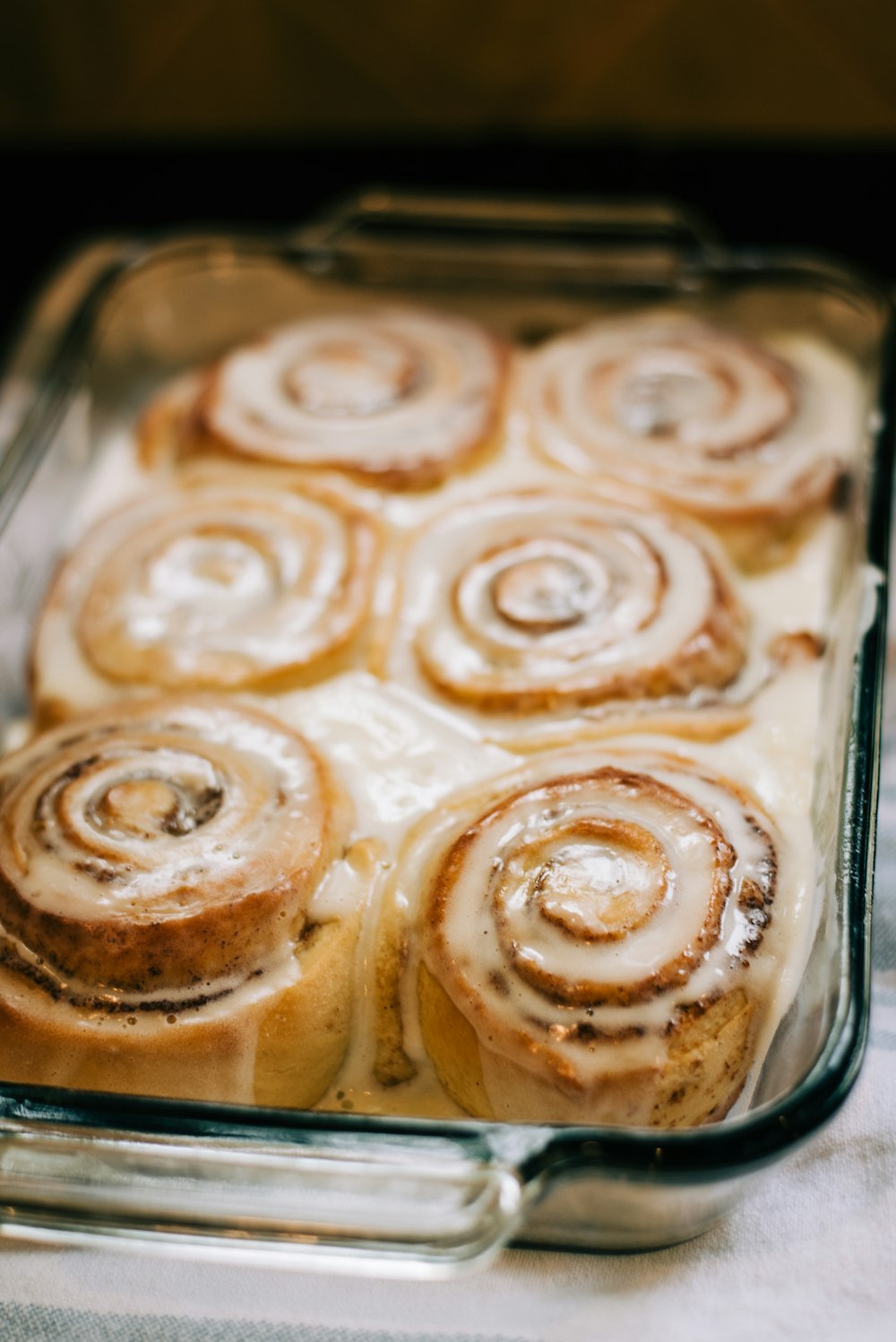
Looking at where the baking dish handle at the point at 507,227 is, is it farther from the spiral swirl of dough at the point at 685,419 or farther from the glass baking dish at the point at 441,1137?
the spiral swirl of dough at the point at 685,419

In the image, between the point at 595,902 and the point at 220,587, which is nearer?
the point at 595,902

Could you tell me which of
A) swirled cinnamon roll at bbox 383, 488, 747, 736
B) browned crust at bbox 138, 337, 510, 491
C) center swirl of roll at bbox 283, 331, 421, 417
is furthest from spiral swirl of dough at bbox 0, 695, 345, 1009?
center swirl of roll at bbox 283, 331, 421, 417

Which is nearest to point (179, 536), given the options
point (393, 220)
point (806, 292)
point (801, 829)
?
point (393, 220)

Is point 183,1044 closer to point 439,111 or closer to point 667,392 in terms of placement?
point 667,392

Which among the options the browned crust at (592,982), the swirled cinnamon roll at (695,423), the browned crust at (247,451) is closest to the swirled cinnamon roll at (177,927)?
the browned crust at (592,982)

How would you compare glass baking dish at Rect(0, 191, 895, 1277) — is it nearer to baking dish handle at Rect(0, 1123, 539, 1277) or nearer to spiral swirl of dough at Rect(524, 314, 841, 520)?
baking dish handle at Rect(0, 1123, 539, 1277)

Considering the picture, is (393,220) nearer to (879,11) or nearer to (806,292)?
(806,292)

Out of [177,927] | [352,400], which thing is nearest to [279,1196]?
[177,927]
